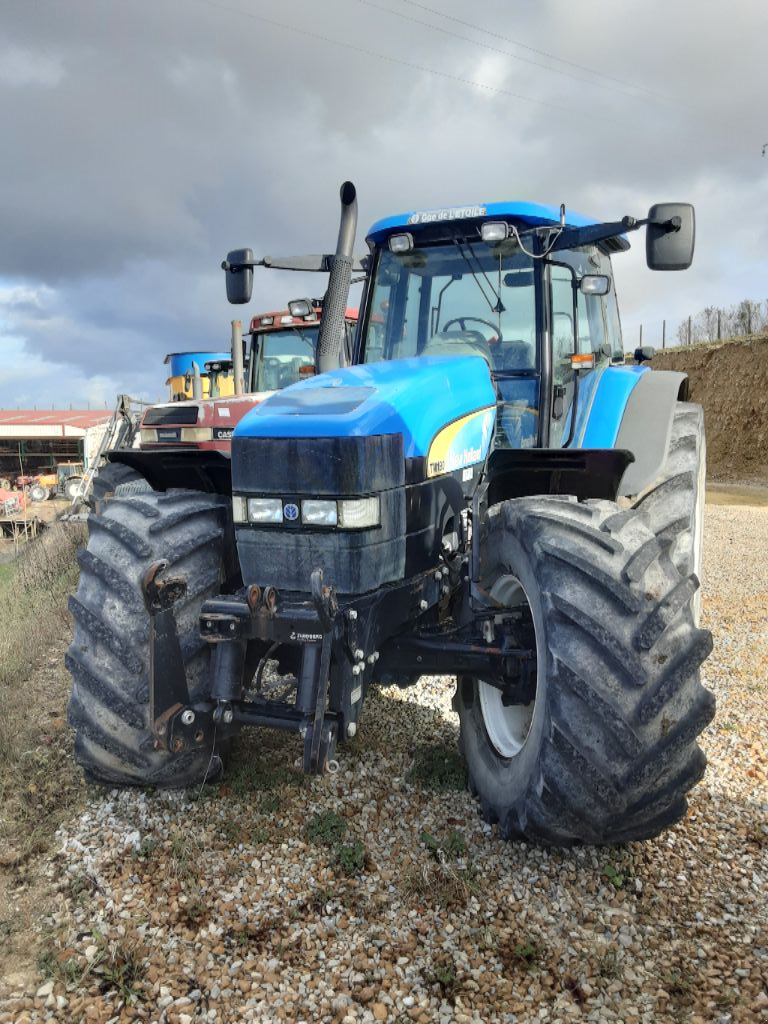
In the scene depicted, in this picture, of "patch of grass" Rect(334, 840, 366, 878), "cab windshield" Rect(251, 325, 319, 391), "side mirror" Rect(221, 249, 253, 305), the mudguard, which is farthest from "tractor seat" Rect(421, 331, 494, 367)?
"cab windshield" Rect(251, 325, 319, 391)

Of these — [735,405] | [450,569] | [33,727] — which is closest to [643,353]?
[450,569]

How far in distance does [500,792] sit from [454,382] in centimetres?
166

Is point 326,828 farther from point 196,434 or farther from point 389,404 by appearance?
point 196,434

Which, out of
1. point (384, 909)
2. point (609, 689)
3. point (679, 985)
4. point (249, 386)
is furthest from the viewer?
point (249, 386)

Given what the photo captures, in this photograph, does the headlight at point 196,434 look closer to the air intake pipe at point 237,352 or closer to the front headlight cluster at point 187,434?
the front headlight cluster at point 187,434

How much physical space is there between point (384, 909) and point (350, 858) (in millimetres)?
296

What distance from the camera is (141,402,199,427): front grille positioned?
8.95 m

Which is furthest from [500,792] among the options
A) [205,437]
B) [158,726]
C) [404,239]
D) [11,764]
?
[205,437]

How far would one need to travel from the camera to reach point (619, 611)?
266cm

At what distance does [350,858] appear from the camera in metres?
3.13

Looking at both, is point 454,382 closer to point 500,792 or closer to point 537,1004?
point 500,792

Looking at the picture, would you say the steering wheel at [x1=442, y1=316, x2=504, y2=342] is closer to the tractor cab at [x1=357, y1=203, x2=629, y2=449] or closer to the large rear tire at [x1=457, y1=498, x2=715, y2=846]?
the tractor cab at [x1=357, y1=203, x2=629, y2=449]

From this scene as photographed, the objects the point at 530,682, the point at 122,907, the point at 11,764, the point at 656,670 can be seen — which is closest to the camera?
the point at 656,670

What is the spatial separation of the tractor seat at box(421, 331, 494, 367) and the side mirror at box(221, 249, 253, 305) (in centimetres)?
103
